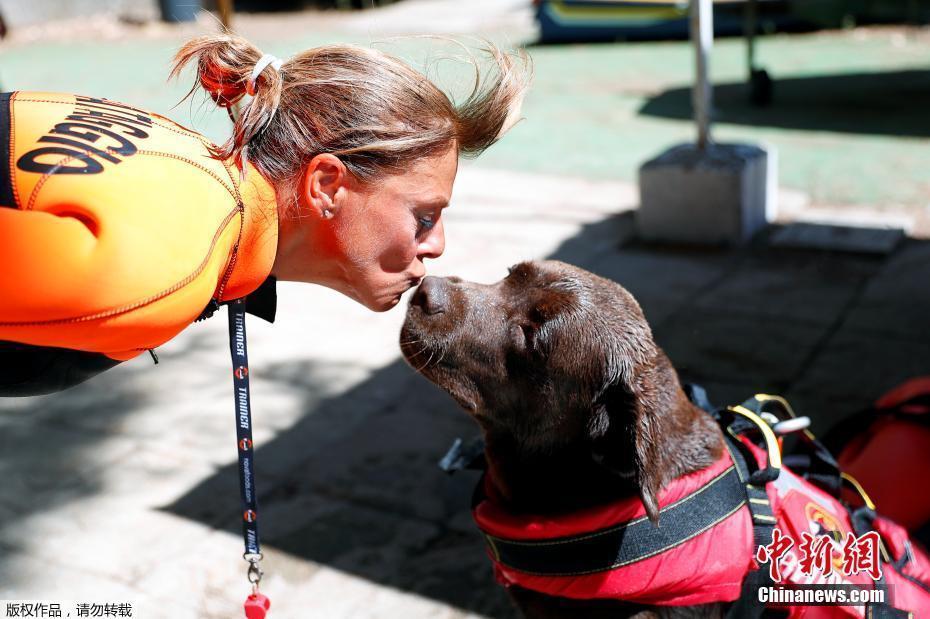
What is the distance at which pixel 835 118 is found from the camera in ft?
32.9

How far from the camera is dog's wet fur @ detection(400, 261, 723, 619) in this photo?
2.59 m

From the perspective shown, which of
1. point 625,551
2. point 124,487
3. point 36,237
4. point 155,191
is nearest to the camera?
point 36,237

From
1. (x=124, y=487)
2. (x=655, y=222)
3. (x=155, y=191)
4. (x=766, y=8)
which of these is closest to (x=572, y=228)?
(x=655, y=222)

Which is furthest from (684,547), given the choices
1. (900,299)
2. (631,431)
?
(900,299)

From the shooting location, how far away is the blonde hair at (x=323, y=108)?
2.39 meters

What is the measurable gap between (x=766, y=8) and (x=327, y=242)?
12192 mm

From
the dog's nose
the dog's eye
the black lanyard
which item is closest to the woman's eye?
the dog's nose

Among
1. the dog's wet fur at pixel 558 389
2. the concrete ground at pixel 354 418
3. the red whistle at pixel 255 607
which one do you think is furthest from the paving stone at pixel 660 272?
the red whistle at pixel 255 607

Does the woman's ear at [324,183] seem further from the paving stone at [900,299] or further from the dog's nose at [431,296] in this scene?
the paving stone at [900,299]

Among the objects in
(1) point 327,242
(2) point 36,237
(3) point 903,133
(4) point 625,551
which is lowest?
(3) point 903,133

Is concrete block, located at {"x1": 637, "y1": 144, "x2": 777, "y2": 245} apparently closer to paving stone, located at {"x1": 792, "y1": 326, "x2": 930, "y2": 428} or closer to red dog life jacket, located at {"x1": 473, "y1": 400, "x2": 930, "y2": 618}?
paving stone, located at {"x1": 792, "y1": 326, "x2": 930, "y2": 428}

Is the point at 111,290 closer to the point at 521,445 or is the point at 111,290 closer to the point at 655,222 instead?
the point at 521,445

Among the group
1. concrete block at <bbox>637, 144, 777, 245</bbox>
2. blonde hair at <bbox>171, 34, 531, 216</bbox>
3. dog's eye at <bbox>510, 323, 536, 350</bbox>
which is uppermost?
blonde hair at <bbox>171, 34, 531, 216</bbox>
